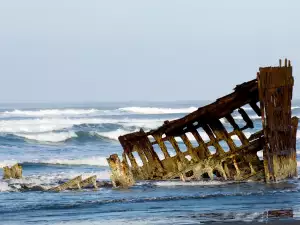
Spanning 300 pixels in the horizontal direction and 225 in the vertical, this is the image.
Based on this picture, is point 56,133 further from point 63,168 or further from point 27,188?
point 27,188

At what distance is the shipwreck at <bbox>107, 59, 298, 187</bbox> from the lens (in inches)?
665

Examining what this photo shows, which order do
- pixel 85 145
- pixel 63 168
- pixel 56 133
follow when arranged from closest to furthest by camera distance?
pixel 63 168 → pixel 85 145 → pixel 56 133

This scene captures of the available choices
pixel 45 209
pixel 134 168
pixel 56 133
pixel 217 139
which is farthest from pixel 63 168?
pixel 56 133

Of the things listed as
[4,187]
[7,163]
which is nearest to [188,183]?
[4,187]

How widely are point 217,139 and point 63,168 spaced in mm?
8324

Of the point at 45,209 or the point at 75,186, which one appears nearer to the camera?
the point at 45,209

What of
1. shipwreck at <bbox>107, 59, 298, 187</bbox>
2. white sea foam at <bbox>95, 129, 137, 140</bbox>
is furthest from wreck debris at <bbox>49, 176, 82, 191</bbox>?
white sea foam at <bbox>95, 129, 137, 140</bbox>

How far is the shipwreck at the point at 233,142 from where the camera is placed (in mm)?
16891

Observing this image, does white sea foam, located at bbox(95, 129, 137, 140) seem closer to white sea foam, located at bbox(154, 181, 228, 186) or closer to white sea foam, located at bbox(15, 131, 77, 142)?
white sea foam, located at bbox(15, 131, 77, 142)

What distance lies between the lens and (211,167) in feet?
58.4

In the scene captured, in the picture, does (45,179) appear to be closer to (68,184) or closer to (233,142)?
(68,184)

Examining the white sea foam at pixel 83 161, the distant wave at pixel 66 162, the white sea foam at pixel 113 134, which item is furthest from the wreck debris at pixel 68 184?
the white sea foam at pixel 113 134

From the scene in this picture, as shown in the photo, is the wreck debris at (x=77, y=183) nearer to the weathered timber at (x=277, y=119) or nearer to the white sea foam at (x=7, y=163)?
the weathered timber at (x=277, y=119)

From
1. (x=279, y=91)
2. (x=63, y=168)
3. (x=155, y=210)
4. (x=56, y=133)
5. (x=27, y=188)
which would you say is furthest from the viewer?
(x=56, y=133)
